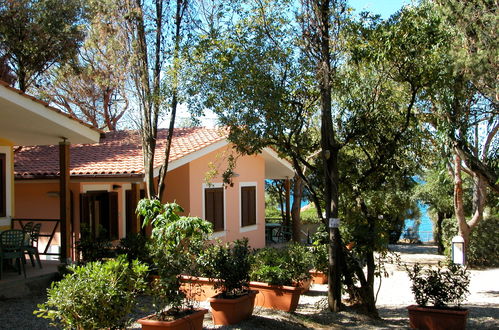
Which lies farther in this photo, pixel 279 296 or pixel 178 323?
pixel 279 296

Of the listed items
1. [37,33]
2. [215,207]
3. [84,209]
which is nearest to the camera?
[84,209]

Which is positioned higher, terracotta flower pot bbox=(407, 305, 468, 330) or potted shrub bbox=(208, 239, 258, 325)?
potted shrub bbox=(208, 239, 258, 325)

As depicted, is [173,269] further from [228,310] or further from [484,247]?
[484,247]

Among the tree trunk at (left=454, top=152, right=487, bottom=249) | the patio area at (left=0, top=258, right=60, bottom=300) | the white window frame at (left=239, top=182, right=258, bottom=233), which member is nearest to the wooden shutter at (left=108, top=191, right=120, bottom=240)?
the white window frame at (left=239, top=182, right=258, bottom=233)

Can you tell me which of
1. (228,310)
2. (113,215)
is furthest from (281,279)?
(113,215)

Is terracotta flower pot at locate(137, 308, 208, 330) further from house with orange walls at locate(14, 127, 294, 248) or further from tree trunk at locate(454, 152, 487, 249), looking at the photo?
tree trunk at locate(454, 152, 487, 249)

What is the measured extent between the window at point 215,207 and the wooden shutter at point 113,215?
2.67 meters

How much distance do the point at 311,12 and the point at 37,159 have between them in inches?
386

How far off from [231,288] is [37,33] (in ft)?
45.0

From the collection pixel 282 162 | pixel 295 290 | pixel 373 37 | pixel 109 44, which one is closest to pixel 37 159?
pixel 109 44

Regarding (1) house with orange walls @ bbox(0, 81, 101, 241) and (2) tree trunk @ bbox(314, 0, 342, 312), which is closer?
(2) tree trunk @ bbox(314, 0, 342, 312)

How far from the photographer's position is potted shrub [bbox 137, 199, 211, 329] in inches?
235

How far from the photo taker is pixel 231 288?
7262 mm

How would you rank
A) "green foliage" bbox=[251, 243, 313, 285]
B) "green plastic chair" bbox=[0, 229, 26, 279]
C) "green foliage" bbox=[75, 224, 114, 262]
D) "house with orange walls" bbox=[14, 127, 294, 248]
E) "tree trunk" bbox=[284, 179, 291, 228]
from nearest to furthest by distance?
"green foliage" bbox=[251, 243, 313, 285], "green plastic chair" bbox=[0, 229, 26, 279], "green foliage" bbox=[75, 224, 114, 262], "house with orange walls" bbox=[14, 127, 294, 248], "tree trunk" bbox=[284, 179, 291, 228]
